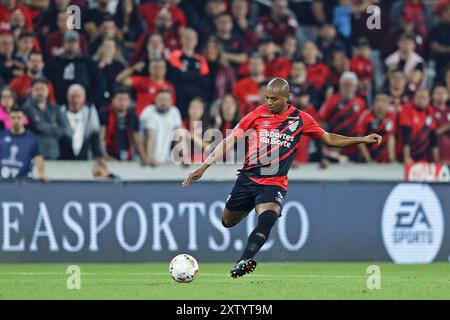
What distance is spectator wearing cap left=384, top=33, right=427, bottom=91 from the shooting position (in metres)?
21.4

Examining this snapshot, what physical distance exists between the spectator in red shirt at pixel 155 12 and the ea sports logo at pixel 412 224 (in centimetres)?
552

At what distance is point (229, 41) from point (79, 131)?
380 cm

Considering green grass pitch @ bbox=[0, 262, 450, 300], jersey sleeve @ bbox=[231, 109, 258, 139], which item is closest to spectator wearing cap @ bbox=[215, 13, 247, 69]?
green grass pitch @ bbox=[0, 262, 450, 300]

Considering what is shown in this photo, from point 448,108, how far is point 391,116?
1326mm

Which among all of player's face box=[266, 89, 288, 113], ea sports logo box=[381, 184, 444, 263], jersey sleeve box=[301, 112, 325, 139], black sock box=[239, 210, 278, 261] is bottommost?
ea sports logo box=[381, 184, 444, 263]

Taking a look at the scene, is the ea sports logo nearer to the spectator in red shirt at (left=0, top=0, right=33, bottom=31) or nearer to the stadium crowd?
the stadium crowd

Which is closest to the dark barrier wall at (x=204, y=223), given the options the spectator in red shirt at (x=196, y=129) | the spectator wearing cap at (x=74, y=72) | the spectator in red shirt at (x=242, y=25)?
the spectator in red shirt at (x=196, y=129)

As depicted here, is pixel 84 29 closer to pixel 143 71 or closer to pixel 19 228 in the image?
pixel 143 71

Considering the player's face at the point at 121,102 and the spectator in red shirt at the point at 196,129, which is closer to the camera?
the spectator in red shirt at the point at 196,129

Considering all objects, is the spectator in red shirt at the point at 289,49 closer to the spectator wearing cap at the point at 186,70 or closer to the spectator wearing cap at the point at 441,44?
the spectator wearing cap at the point at 186,70

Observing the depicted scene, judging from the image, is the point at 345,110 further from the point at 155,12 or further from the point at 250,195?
the point at 250,195

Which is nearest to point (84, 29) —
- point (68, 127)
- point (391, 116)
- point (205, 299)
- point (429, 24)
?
point (68, 127)

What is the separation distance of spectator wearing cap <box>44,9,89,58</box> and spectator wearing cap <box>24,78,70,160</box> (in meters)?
1.35

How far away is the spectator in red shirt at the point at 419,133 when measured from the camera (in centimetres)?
2036
